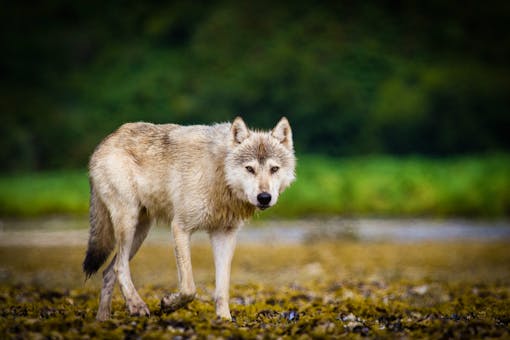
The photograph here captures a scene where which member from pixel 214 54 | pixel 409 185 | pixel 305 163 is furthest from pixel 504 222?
pixel 214 54

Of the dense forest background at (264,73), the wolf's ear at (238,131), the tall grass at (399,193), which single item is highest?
the dense forest background at (264,73)

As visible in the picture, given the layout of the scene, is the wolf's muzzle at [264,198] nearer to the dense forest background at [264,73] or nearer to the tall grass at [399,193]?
the tall grass at [399,193]

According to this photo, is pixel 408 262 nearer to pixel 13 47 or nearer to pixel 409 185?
pixel 409 185

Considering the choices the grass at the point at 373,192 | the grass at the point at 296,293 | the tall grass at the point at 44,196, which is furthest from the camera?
the tall grass at the point at 44,196

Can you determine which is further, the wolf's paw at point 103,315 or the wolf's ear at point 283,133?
the wolf's ear at point 283,133

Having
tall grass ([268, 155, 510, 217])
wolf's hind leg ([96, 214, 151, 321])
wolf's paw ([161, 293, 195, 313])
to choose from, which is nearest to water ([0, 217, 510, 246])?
tall grass ([268, 155, 510, 217])

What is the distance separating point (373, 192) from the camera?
30.5 meters

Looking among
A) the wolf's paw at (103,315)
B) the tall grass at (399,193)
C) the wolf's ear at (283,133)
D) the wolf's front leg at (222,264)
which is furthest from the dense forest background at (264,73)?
the wolf's paw at (103,315)

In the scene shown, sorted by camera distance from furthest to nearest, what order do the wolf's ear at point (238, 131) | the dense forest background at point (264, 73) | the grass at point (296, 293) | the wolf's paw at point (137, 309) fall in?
the dense forest background at point (264, 73)
the wolf's ear at point (238, 131)
the wolf's paw at point (137, 309)
the grass at point (296, 293)

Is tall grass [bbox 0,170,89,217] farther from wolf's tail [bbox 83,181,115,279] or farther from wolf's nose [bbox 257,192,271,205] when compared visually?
wolf's nose [bbox 257,192,271,205]

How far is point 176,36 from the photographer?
5006 centimetres

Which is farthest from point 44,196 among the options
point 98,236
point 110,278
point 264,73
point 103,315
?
point 103,315

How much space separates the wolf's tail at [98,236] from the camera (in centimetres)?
848

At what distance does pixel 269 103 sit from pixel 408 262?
1029 inches
